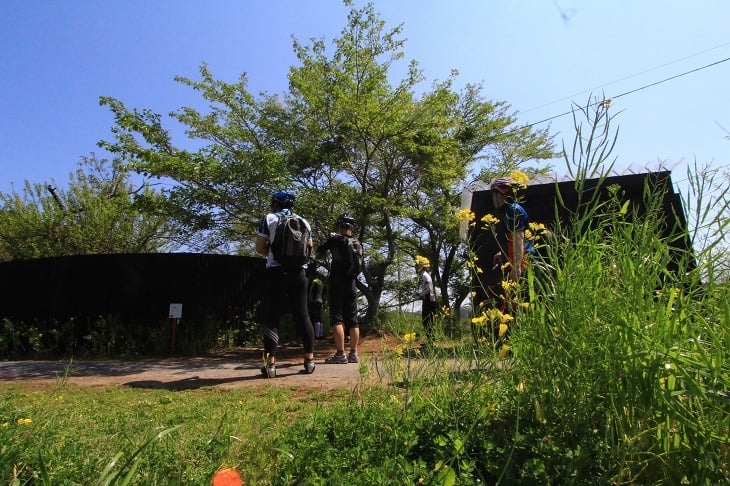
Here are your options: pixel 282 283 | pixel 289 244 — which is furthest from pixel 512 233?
pixel 282 283

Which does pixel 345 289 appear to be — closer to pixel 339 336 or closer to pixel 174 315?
pixel 339 336

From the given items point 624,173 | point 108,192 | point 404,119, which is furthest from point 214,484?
point 108,192

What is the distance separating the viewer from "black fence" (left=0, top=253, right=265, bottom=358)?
840cm

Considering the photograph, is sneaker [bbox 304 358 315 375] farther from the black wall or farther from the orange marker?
the black wall

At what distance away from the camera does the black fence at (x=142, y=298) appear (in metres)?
8.40

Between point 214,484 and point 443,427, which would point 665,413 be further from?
point 214,484

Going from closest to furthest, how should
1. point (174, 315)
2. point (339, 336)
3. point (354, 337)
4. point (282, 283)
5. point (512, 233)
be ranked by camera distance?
point (512, 233)
point (282, 283)
point (339, 336)
point (354, 337)
point (174, 315)

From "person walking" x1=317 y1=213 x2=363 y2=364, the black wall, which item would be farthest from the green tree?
"person walking" x1=317 y1=213 x2=363 y2=364

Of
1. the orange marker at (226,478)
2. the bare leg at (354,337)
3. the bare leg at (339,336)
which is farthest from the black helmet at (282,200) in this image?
the orange marker at (226,478)

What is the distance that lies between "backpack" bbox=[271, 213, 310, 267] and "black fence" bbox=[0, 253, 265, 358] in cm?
454

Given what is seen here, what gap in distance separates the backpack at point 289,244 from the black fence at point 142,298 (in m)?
4.54

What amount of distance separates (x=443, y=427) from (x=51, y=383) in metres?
4.41

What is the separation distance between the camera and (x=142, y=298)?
8734mm

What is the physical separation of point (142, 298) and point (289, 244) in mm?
5610
